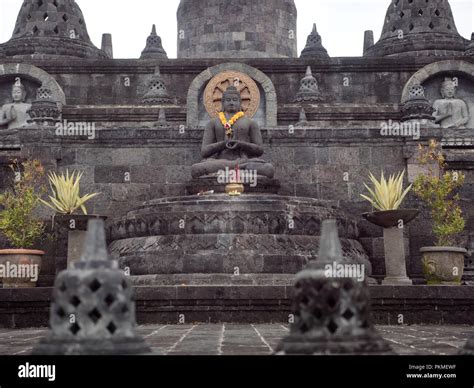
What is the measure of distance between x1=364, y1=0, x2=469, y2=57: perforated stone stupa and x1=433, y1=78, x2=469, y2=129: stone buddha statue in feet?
6.27

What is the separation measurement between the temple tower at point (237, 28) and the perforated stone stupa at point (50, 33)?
3.91 meters

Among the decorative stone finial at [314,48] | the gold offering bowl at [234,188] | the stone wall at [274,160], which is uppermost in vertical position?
the decorative stone finial at [314,48]

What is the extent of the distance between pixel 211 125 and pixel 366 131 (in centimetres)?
402

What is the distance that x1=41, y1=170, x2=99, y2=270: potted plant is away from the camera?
641 inches

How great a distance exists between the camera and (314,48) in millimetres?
31312

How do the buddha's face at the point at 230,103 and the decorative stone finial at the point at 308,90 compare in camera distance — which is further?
the decorative stone finial at the point at 308,90

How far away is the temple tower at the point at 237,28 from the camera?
100ft

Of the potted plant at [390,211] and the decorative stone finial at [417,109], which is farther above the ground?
the decorative stone finial at [417,109]

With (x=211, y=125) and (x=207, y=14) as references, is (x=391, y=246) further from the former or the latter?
(x=207, y=14)

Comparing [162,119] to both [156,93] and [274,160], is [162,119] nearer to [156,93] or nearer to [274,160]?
[156,93]

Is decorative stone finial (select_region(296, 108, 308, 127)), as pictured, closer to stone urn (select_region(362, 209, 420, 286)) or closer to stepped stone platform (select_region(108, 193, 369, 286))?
stepped stone platform (select_region(108, 193, 369, 286))

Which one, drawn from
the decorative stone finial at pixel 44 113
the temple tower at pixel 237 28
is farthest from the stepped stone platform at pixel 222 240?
the temple tower at pixel 237 28

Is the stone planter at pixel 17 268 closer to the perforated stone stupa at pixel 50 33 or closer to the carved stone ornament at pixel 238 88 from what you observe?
the carved stone ornament at pixel 238 88

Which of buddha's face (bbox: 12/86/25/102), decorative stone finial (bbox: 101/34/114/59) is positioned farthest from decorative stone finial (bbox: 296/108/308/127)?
decorative stone finial (bbox: 101/34/114/59)
